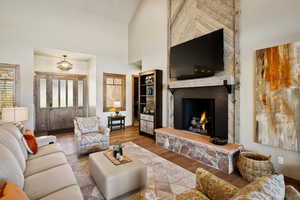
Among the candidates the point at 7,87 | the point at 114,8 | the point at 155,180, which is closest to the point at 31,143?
the point at 155,180

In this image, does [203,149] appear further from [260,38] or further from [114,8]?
[114,8]

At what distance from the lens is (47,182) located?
5.00ft

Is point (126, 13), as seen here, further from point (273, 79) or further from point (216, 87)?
point (273, 79)

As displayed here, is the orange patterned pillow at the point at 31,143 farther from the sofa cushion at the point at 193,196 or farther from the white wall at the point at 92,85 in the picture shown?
the white wall at the point at 92,85

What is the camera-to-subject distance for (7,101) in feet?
13.4

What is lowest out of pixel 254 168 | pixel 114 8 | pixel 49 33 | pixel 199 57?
pixel 254 168

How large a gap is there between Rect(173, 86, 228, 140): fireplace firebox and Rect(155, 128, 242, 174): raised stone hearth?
400mm

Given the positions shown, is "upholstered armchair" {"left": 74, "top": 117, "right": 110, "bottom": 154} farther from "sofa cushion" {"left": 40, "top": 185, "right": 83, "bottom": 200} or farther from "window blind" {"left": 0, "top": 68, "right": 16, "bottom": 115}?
"window blind" {"left": 0, "top": 68, "right": 16, "bottom": 115}

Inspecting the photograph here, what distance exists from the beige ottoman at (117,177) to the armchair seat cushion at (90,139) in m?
1.25

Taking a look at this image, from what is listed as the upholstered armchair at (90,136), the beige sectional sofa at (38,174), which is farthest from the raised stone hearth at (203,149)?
the beige sectional sofa at (38,174)

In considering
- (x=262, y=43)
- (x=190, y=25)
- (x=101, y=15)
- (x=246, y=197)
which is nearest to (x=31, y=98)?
(x=101, y=15)

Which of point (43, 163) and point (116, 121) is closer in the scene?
point (43, 163)


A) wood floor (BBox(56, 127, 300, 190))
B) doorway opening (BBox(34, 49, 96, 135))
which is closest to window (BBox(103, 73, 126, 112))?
doorway opening (BBox(34, 49, 96, 135))

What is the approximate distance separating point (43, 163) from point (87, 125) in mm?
1704
